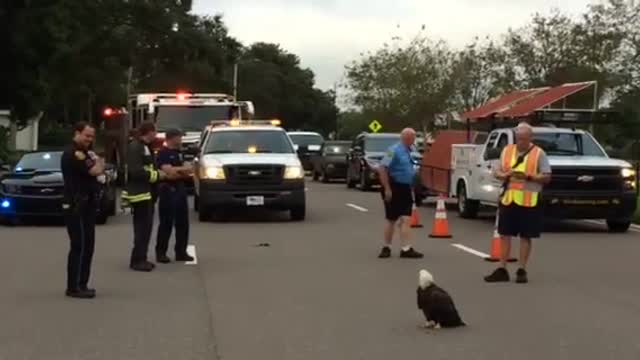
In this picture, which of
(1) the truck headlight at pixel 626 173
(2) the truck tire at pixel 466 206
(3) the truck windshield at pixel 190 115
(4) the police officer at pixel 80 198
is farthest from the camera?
(3) the truck windshield at pixel 190 115

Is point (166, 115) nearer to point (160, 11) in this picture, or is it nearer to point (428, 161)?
point (428, 161)

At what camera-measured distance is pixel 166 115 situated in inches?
1170

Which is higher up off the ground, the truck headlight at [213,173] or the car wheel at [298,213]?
the truck headlight at [213,173]

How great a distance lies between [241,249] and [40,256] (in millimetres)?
2866

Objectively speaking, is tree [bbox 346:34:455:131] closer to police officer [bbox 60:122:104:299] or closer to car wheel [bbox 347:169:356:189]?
car wheel [bbox 347:169:356:189]

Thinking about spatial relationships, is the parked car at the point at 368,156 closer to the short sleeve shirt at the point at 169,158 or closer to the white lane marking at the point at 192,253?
the white lane marking at the point at 192,253

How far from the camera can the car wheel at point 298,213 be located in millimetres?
20875

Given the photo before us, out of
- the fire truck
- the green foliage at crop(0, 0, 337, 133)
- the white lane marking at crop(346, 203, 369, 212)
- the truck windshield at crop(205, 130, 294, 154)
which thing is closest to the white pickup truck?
the truck windshield at crop(205, 130, 294, 154)

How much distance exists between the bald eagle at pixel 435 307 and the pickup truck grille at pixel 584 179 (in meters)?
9.55

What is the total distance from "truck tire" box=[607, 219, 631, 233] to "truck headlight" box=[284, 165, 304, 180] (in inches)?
228

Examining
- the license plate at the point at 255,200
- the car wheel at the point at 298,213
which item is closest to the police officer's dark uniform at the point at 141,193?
the license plate at the point at 255,200

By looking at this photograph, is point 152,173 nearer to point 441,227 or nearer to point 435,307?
point 435,307

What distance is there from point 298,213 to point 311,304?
10.6m

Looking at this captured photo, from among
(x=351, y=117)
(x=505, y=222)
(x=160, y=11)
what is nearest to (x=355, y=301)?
(x=505, y=222)
